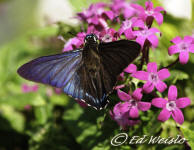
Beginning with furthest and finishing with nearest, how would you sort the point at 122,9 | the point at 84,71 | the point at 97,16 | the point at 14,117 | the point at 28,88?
Result: 1. the point at 28,88
2. the point at 14,117
3. the point at 122,9
4. the point at 97,16
5. the point at 84,71

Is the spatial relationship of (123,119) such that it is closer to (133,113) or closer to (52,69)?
(133,113)

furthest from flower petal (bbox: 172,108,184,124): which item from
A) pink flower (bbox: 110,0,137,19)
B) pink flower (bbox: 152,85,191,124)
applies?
pink flower (bbox: 110,0,137,19)

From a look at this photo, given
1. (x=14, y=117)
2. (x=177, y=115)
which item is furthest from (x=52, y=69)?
(x=14, y=117)

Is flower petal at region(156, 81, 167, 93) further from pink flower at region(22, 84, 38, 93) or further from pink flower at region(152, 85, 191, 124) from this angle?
pink flower at region(22, 84, 38, 93)

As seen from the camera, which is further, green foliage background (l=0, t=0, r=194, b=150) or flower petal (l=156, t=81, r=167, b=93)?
green foliage background (l=0, t=0, r=194, b=150)

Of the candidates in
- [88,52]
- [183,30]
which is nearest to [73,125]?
[88,52]

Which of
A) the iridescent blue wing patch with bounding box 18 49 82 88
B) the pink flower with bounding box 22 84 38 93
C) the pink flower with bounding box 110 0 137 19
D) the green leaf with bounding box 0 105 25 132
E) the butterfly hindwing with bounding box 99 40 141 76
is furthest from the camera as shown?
the pink flower with bounding box 22 84 38 93

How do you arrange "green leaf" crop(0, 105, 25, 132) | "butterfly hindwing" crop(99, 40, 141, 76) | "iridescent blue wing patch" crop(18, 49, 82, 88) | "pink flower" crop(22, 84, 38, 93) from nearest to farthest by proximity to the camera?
"butterfly hindwing" crop(99, 40, 141, 76)
"iridescent blue wing patch" crop(18, 49, 82, 88)
"green leaf" crop(0, 105, 25, 132)
"pink flower" crop(22, 84, 38, 93)

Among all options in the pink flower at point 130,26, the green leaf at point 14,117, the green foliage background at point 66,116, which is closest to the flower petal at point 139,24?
the pink flower at point 130,26
